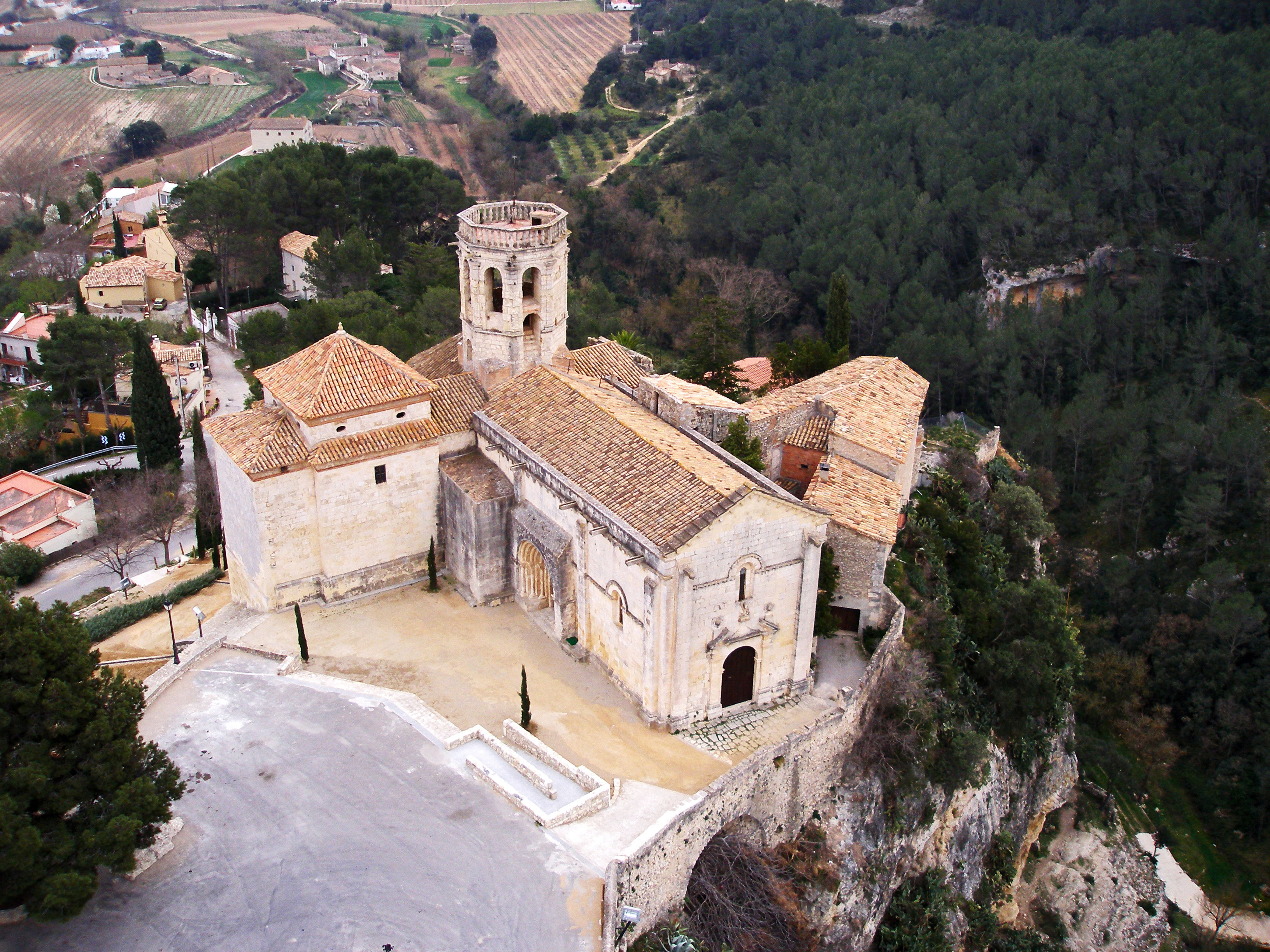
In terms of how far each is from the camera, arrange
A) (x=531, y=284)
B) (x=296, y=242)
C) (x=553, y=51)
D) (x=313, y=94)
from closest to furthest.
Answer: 1. (x=531, y=284)
2. (x=296, y=242)
3. (x=313, y=94)
4. (x=553, y=51)

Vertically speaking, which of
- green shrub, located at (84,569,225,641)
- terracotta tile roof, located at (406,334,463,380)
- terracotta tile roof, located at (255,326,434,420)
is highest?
terracotta tile roof, located at (255,326,434,420)

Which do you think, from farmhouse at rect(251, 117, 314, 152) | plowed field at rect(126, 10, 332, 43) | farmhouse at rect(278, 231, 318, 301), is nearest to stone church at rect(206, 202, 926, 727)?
farmhouse at rect(278, 231, 318, 301)

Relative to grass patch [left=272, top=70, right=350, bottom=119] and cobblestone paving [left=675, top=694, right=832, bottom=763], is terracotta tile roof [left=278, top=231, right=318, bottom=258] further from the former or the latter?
grass patch [left=272, top=70, right=350, bottom=119]

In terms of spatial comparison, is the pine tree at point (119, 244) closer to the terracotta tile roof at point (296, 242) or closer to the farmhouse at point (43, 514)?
the terracotta tile roof at point (296, 242)

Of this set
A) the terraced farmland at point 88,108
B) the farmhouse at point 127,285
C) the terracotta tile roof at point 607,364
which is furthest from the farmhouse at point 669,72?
the terracotta tile roof at point 607,364

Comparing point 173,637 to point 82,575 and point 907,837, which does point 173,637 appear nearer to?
point 82,575

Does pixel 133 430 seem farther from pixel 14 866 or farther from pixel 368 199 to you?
pixel 14 866

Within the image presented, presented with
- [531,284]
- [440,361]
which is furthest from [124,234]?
[531,284]
